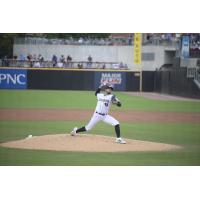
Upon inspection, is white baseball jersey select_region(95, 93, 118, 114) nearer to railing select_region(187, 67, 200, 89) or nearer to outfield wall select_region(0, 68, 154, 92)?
outfield wall select_region(0, 68, 154, 92)

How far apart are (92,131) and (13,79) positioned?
4.63 feet

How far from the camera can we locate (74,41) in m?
14.5

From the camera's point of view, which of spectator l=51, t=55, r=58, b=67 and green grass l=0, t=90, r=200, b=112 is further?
spectator l=51, t=55, r=58, b=67

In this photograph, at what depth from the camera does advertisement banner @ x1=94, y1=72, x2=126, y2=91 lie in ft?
48.6

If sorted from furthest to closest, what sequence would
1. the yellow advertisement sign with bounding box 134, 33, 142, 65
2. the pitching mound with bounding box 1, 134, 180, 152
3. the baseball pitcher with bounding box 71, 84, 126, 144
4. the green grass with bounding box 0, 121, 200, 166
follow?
the baseball pitcher with bounding box 71, 84, 126, 144 → the yellow advertisement sign with bounding box 134, 33, 142, 65 → the pitching mound with bounding box 1, 134, 180, 152 → the green grass with bounding box 0, 121, 200, 166

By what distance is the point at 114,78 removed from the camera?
49.2 feet

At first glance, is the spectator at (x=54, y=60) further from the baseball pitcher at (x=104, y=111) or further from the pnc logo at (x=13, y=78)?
the baseball pitcher at (x=104, y=111)

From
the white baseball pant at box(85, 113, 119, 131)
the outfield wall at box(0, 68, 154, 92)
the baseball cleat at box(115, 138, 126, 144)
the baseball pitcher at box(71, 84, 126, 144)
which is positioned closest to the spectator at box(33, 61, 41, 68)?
the outfield wall at box(0, 68, 154, 92)

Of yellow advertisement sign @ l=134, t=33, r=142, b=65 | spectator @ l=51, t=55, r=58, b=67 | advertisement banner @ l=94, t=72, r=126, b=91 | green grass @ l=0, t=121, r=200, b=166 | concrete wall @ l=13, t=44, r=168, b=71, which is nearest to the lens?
green grass @ l=0, t=121, r=200, b=166

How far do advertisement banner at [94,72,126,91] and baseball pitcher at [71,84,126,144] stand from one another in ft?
0.79

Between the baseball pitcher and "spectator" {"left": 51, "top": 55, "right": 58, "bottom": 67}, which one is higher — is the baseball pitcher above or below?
below

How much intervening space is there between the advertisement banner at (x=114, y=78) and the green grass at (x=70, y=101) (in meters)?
0.13

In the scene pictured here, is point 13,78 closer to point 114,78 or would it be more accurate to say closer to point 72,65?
point 72,65

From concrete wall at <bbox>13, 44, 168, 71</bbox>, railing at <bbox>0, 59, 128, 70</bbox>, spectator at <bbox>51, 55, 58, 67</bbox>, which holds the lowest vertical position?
railing at <bbox>0, 59, 128, 70</bbox>
